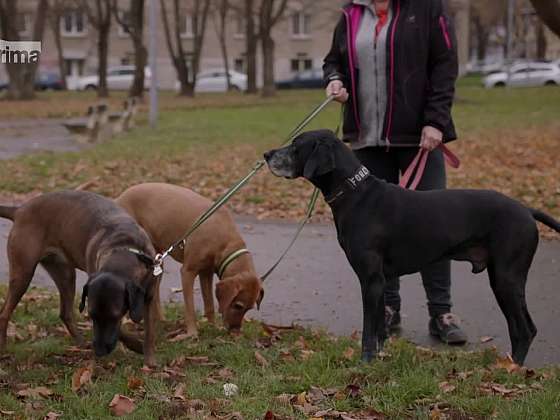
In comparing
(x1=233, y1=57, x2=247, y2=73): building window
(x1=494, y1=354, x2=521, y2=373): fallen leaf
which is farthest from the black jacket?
(x1=233, y1=57, x2=247, y2=73): building window

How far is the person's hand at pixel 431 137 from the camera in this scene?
5.98 meters

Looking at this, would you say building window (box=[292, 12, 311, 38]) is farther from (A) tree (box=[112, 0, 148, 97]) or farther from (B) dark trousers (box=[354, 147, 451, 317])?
(B) dark trousers (box=[354, 147, 451, 317])

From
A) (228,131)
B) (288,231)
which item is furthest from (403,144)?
(228,131)

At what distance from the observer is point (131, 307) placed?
4.97 metres

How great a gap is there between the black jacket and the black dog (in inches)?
33.9

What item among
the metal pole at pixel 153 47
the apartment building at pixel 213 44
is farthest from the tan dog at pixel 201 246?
the apartment building at pixel 213 44

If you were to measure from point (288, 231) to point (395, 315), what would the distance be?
3729mm

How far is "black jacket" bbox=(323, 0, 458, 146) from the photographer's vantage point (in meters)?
5.98

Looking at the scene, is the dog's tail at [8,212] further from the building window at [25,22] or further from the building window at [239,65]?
the building window at [239,65]

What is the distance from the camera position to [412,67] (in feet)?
19.8

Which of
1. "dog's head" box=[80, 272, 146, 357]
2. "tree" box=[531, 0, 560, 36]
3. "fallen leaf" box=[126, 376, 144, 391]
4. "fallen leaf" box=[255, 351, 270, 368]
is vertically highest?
"tree" box=[531, 0, 560, 36]

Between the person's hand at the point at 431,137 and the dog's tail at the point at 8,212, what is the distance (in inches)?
102

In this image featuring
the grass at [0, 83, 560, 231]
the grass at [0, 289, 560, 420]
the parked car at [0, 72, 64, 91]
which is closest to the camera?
the grass at [0, 289, 560, 420]

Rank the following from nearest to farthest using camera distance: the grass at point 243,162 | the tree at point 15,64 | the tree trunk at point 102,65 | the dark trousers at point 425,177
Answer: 1. the dark trousers at point 425,177
2. the grass at point 243,162
3. the tree at point 15,64
4. the tree trunk at point 102,65
